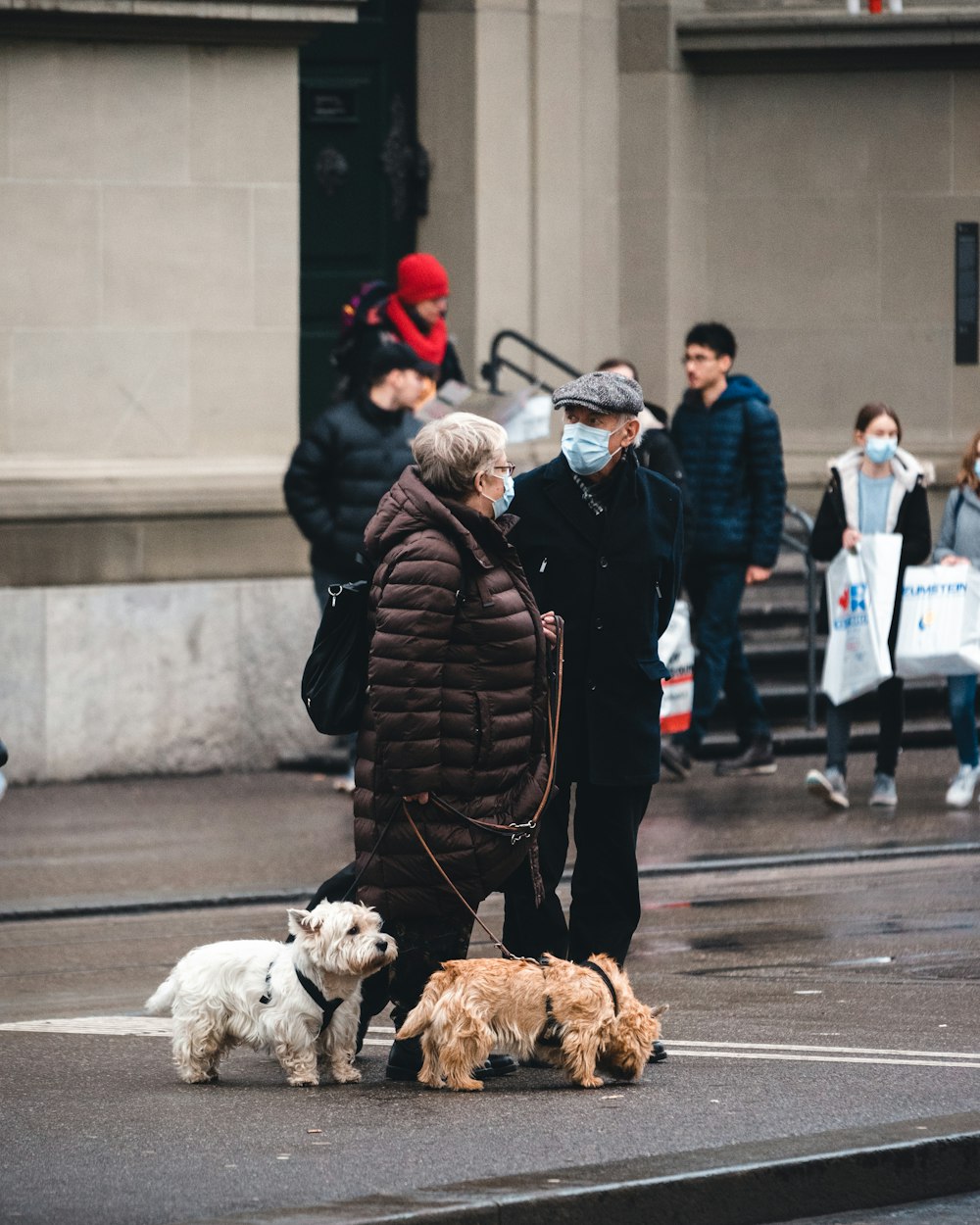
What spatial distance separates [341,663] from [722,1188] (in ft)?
5.94

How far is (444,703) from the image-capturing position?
6766mm

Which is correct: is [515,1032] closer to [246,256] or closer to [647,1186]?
[647,1186]

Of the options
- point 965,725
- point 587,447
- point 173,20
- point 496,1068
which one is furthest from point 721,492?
point 496,1068

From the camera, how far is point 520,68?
15.9m

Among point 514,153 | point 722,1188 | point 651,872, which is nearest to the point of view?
point 722,1188

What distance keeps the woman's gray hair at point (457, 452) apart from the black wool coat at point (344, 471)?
18.6ft

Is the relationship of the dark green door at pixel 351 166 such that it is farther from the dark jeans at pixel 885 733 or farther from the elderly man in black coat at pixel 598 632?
the elderly man in black coat at pixel 598 632

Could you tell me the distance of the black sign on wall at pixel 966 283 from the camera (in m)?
16.7

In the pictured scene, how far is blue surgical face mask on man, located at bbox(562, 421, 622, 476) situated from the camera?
7227 millimetres

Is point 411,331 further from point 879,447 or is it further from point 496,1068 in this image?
point 496,1068

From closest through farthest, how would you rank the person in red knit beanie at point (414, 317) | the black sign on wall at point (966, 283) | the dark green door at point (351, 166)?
1. the person in red knit beanie at point (414, 317)
2. the dark green door at point (351, 166)
3. the black sign on wall at point (966, 283)

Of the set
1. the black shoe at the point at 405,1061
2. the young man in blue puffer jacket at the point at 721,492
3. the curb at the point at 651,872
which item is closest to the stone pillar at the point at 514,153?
the young man in blue puffer jacket at the point at 721,492

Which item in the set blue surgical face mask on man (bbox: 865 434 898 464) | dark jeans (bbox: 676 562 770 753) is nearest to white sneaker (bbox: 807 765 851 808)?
dark jeans (bbox: 676 562 770 753)

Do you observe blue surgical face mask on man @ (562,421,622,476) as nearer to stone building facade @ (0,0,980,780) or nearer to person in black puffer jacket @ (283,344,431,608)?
person in black puffer jacket @ (283,344,431,608)
